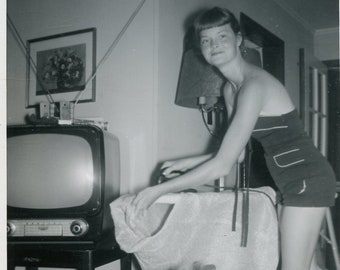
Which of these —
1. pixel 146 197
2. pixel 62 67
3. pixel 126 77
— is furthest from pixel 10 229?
pixel 62 67

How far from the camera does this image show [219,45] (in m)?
1.35

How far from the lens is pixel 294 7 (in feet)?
10.9

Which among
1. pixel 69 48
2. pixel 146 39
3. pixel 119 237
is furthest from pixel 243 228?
pixel 69 48

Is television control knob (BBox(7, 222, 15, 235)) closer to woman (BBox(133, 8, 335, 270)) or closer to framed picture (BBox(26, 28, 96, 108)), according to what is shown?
woman (BBox(133, 8, 335, 270))

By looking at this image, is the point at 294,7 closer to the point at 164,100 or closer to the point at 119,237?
the point at 164,100

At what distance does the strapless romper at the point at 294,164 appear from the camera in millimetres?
1167

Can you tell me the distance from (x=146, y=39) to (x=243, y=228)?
43.1 inches

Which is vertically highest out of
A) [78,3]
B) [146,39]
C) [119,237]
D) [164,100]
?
[78,3]

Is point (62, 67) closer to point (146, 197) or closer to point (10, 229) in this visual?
point (10, 229)

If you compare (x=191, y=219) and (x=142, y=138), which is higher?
(x=142, y=138)

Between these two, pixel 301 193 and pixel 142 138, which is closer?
pixel 301 193

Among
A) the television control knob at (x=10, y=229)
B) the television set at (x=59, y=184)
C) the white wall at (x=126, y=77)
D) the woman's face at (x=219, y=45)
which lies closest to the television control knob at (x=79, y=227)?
the television set at (x=59, y=184)

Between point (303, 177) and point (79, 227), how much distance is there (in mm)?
712

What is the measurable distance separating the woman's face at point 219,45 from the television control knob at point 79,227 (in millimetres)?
689
